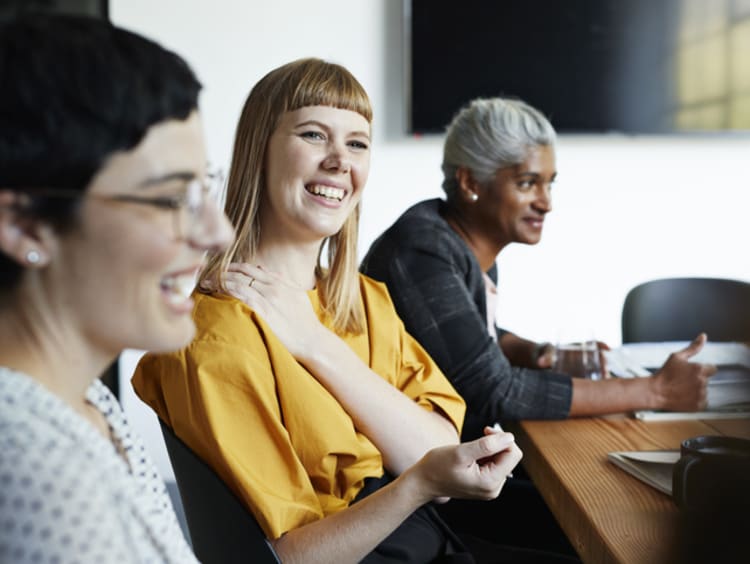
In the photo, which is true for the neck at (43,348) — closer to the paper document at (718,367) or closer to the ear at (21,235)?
the ear at (21,235)

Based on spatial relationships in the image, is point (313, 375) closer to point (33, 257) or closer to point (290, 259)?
point (290, 259)

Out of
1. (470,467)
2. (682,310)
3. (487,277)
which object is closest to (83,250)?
(470,467)

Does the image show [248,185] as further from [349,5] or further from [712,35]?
[712,35]

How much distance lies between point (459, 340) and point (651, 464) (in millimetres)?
547

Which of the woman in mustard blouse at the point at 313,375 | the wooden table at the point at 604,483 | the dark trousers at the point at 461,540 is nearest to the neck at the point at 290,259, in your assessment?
the woman in mustard blouse at the point at 313,375

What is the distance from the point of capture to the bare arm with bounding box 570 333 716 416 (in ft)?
5.60

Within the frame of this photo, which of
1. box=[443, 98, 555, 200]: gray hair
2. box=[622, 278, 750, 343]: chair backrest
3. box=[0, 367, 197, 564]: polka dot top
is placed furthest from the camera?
box=[622, 278, 750, 343]: chair backrest

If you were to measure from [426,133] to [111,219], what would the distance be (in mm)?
2667

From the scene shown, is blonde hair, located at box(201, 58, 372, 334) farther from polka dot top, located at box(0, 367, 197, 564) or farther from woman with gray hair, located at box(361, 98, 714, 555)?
polka dot top, located at box(0, 367, 197, 564)

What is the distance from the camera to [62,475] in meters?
0.64

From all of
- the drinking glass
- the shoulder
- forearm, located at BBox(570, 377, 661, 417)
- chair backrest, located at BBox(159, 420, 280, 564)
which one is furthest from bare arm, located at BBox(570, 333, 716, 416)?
chair backrest, located at BBox(159, 420, 280, 564)

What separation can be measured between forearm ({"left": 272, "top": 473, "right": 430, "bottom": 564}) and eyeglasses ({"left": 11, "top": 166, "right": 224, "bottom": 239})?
0.54 metres

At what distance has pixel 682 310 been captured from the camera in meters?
2.77

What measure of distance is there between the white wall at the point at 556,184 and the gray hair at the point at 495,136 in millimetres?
1200
